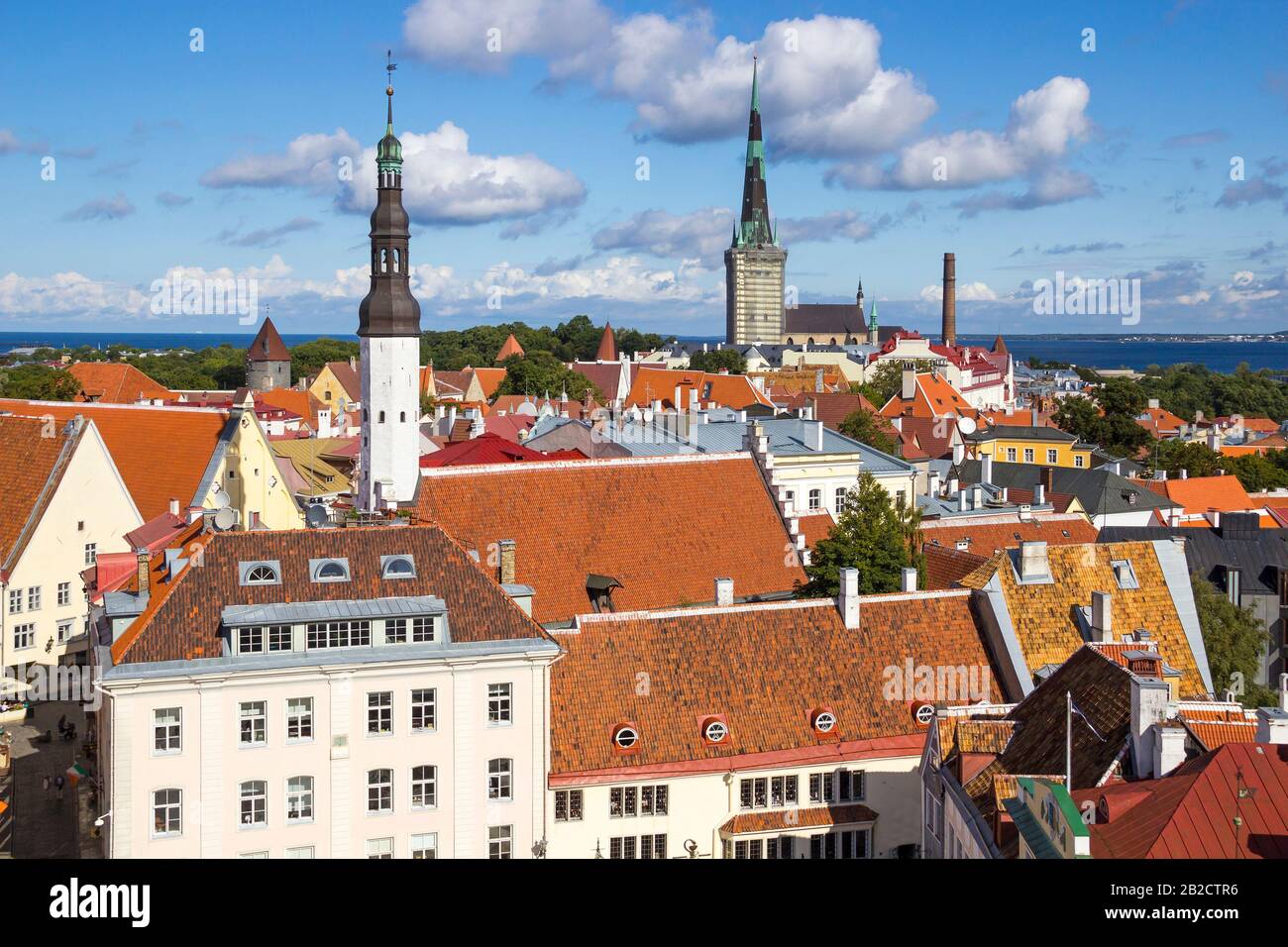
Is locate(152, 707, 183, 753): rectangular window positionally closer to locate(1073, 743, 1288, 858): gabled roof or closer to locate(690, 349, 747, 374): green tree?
locate(1073, 743, 1288, 858): gabled roof

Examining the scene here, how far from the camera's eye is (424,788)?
24.0m

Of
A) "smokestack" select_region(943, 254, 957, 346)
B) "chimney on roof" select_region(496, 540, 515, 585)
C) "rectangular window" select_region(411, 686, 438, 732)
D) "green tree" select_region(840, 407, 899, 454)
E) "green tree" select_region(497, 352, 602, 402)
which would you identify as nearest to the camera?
"rectangular window" select_region(411, 686, 438, 732)

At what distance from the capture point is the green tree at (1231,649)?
30.5m

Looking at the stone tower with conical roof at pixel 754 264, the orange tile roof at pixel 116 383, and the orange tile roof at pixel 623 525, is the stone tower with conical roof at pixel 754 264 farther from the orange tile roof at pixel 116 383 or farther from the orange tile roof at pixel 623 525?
the orange tile roof at pixel 623 525

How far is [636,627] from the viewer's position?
90.4 feet

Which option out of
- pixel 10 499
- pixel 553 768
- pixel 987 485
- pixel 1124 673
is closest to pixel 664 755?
pixel 553 768

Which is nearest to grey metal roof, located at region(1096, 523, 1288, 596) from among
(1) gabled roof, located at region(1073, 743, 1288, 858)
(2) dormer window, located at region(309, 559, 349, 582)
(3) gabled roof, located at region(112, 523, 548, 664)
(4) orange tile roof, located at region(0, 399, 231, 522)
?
(3) gabled roof, located at region(112, 523, 548, 664)

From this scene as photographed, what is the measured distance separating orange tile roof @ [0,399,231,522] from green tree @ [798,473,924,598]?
21.4 m

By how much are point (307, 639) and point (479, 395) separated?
279 ft

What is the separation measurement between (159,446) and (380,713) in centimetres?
2667

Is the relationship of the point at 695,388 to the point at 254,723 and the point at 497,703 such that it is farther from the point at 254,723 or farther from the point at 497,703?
the point at 254,723

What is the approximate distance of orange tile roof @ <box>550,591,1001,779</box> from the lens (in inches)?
1016

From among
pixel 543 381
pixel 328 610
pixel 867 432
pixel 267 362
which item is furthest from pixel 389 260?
pixel 267 362
